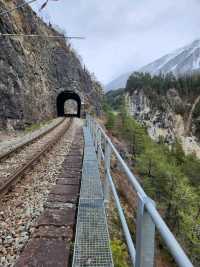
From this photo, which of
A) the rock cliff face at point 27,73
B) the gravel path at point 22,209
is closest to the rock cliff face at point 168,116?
the rock cliff face at point 27,73

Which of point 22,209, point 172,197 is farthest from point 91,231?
point 172,197

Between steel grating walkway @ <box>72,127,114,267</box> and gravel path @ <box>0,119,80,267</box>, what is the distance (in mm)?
750

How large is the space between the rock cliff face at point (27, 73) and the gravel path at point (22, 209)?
11.3 meters

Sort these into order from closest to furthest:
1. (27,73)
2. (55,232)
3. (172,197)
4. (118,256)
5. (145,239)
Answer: (145,239)
(118,256)
(55,232)
(172,197)
(27,73)

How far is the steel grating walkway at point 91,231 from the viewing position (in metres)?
3.03

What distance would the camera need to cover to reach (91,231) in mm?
3660

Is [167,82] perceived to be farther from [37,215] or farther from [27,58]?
[37,215]

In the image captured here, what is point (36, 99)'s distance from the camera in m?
26.2

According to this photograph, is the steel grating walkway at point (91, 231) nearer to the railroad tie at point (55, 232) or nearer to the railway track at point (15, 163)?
the railroad tie at point (55, 232)

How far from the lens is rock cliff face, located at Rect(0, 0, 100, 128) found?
18.6m

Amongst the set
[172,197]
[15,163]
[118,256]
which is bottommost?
[172,197]

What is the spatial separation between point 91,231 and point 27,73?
2244cm

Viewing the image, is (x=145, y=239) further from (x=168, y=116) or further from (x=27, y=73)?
(x=168, y=116)

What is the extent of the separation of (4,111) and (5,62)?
3.66m
